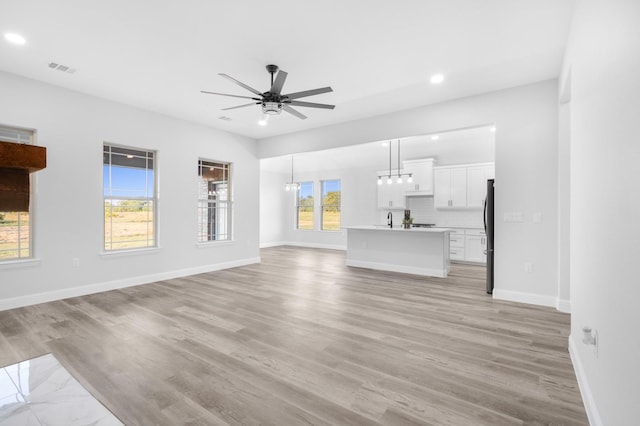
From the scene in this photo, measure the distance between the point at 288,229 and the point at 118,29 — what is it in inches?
344

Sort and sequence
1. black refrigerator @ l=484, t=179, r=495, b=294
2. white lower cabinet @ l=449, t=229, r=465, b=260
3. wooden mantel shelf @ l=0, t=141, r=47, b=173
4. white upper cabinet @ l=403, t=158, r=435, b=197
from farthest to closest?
white upper cabinet @ l=403, t=158, r=435, b=197
white lower cabinet @ l=449, t=229, r=465, b=260
black refrigerator @ l=484, t=179, r=495, b=294
wooden mantel shelf @ l=0, t=141, r=47, b=173

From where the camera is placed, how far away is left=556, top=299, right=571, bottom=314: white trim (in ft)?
12.4

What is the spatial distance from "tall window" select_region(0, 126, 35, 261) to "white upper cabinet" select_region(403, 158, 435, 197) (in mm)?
7364

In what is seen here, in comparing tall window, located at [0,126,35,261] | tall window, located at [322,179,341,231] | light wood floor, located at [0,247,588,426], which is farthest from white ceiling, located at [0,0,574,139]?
tall window, located at [322,179,341,231]

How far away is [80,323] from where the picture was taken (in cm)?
337

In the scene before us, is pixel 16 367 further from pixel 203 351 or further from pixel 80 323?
pixel 203 351

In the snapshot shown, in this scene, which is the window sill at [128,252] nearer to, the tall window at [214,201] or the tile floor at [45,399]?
the tall window at [214,201]

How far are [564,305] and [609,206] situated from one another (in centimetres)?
298

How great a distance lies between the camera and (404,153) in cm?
830

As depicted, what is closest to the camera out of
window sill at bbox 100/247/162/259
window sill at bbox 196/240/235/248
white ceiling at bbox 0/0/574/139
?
white ceiling at bbox 0/0/574/139

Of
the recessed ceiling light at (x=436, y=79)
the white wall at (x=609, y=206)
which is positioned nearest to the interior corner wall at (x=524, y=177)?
the recessed ceiling light at (x=436, y=79)

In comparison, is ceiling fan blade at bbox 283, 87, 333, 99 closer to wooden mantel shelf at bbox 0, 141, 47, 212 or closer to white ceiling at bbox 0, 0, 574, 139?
white ceiling at bbox 0, 0, 574, 139

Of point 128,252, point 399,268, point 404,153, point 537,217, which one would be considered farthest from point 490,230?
point 128,252

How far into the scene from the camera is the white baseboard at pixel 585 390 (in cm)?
170
